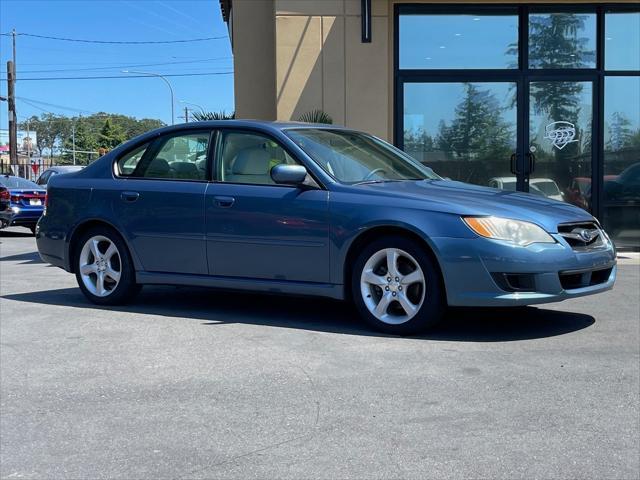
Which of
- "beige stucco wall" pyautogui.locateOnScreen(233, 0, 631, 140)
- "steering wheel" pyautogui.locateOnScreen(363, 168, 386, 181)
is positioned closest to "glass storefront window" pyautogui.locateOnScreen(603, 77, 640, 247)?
"beige stucco wall" pyautogui.locateOnScreen(233, 0, 631, 140)

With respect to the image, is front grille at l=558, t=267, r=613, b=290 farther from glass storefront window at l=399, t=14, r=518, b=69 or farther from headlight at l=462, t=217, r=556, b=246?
glass storefront window at l=399, t=14, r=518, b=69

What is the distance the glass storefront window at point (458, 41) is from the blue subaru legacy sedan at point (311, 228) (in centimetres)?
505

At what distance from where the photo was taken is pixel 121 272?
684cm

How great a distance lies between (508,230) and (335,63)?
6790 mm

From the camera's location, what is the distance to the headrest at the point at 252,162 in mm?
6273

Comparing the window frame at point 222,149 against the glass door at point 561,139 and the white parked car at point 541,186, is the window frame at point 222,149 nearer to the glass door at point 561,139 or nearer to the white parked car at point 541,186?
the white parked car at point 541,186

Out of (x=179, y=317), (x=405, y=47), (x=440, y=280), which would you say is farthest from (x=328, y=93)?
(x=440, y=280)

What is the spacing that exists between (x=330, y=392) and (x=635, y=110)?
29.0ft

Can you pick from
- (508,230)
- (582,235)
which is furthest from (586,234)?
(508,230)

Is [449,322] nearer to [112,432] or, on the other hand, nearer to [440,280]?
[440,280]

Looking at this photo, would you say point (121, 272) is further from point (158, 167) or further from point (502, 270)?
point (502, 270)

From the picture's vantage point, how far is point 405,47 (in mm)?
11602

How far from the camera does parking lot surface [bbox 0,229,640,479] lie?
11.8 ft

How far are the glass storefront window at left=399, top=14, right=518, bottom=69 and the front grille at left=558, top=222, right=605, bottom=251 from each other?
6.21m
